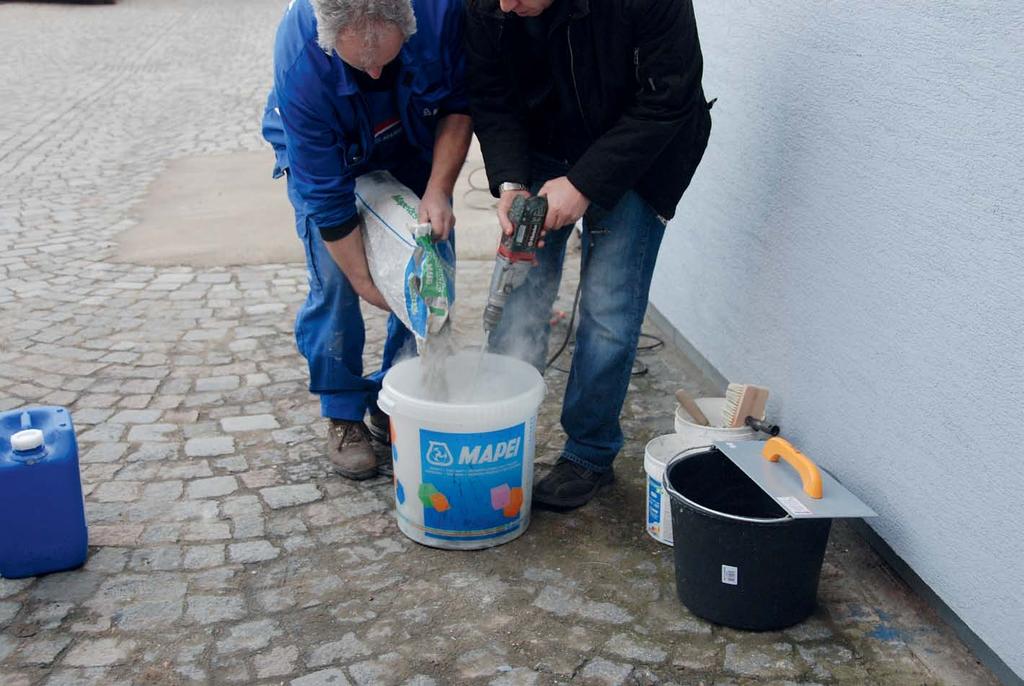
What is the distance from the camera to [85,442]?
12.7 feet

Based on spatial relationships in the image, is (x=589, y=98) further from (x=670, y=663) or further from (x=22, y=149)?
(x=22, y=149)

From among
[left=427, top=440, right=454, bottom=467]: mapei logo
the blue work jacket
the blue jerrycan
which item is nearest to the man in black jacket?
the blue work jacket


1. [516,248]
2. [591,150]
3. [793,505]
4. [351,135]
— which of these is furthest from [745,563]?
[351,135]

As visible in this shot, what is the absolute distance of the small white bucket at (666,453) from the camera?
3.17 meters

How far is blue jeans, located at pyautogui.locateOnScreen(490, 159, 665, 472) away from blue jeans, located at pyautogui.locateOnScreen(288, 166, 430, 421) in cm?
48

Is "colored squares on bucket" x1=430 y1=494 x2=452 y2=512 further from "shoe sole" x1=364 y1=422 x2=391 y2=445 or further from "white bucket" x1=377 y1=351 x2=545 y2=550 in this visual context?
"shoe sole" x1=364 y1=422 x2=391 y2=445

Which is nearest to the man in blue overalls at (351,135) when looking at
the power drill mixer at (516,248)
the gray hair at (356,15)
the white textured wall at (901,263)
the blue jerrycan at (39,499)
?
the gray hair at (356,15)

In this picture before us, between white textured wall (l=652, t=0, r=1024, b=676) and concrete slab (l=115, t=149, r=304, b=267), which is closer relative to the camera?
white textured wall (l=652, t=0, r=1024, b=676)

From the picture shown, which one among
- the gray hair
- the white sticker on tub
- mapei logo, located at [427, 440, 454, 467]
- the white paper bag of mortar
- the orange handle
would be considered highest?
the gray hair

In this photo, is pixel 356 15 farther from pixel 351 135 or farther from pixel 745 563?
pixel 745 563

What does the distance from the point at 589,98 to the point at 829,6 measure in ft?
2.91

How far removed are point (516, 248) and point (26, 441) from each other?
150 cm

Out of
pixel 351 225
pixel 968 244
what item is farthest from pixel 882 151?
pixel 351 225

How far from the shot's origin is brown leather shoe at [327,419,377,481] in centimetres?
363
